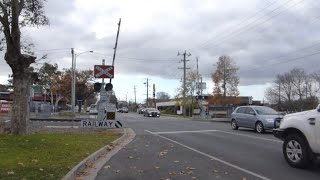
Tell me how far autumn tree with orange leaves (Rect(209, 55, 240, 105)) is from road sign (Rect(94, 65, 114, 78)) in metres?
48.4

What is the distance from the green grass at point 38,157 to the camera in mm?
9344

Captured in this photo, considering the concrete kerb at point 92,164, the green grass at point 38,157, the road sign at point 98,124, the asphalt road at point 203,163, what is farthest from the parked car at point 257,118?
the green grass at point 38,157

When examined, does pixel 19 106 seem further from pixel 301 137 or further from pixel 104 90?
pixel 301 137

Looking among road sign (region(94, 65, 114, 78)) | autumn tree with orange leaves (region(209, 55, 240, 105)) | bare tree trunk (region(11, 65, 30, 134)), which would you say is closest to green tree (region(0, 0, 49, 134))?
bare tree trunk (region(11, 65, 30, 134))

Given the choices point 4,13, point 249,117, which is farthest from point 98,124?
point 249,117

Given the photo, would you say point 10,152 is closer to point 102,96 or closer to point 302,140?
point 302,140

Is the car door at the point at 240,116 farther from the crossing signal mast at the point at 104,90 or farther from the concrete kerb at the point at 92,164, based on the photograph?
the concrete kerb at the point at 92,164

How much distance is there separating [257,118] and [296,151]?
13.8m

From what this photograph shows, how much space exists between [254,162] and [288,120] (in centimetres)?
148

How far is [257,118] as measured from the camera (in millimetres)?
24906

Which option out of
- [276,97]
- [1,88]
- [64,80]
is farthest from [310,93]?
[1,88]

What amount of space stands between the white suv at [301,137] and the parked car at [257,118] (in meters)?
12.3

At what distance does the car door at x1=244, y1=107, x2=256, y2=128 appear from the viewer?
25469 millimetres

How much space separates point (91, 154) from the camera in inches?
528
